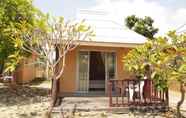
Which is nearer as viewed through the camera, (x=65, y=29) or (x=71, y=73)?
(x=65, y=29)

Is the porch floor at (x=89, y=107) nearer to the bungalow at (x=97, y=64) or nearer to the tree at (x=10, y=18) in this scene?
the bungalow at (x=97, y=64)

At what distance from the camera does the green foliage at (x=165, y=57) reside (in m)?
9.02

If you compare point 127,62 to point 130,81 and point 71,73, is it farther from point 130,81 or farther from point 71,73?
point 71,73

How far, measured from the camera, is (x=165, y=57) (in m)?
8.98

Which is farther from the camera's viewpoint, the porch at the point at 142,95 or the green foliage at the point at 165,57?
the porch at the point at 142,95

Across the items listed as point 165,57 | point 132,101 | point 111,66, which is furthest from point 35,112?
point 165,57

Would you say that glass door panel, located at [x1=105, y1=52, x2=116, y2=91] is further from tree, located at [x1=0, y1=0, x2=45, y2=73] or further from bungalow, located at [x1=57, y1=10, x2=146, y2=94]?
tree, located at [x1=0, y1=0, x2=45, y2=73]

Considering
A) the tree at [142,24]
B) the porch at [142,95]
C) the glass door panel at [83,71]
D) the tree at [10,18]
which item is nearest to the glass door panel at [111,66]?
the glass door panel at [83,71]

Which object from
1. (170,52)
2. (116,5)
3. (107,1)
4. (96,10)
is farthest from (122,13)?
(170,52)

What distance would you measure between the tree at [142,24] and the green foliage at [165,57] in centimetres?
2364

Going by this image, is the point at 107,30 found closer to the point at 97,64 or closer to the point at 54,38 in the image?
the point at 97,64

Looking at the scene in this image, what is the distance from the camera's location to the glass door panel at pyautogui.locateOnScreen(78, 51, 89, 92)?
15477mm

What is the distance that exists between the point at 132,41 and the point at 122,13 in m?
22.6

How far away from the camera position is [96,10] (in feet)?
61.2
